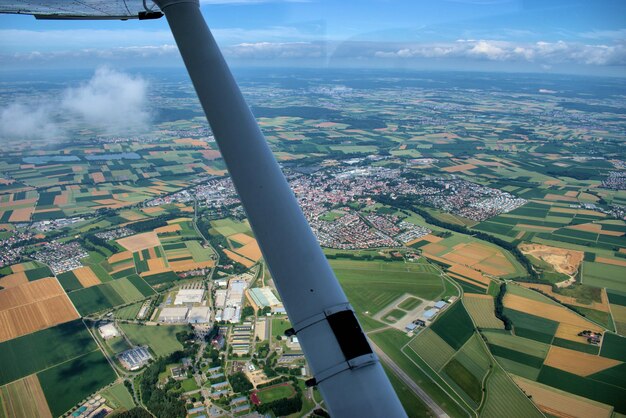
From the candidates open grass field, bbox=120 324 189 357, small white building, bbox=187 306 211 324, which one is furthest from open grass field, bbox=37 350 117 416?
small white building, bbox=187 306 211 324

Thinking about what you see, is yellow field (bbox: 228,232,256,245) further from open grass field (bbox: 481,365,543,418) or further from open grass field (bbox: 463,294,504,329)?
open grass field (bbox: 481,365,543,418)

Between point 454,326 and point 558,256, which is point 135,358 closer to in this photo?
point 454,326

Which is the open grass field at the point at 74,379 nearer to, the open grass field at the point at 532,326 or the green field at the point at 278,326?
the green field at the point at 278,326

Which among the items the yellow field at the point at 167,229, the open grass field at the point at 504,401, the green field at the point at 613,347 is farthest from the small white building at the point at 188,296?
the green field at the point at 613,347

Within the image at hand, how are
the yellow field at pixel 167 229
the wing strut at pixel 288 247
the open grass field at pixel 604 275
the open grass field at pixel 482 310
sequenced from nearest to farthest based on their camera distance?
the wing strut at pixel 288 247 < the open grass field at pixel 482 310 < the open grass field at pixel 604 275 < the yellow field at pixel 167 229

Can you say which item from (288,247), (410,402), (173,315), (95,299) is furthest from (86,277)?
(288,247)

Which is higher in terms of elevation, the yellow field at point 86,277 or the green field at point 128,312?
the yellow field at point 86,277
